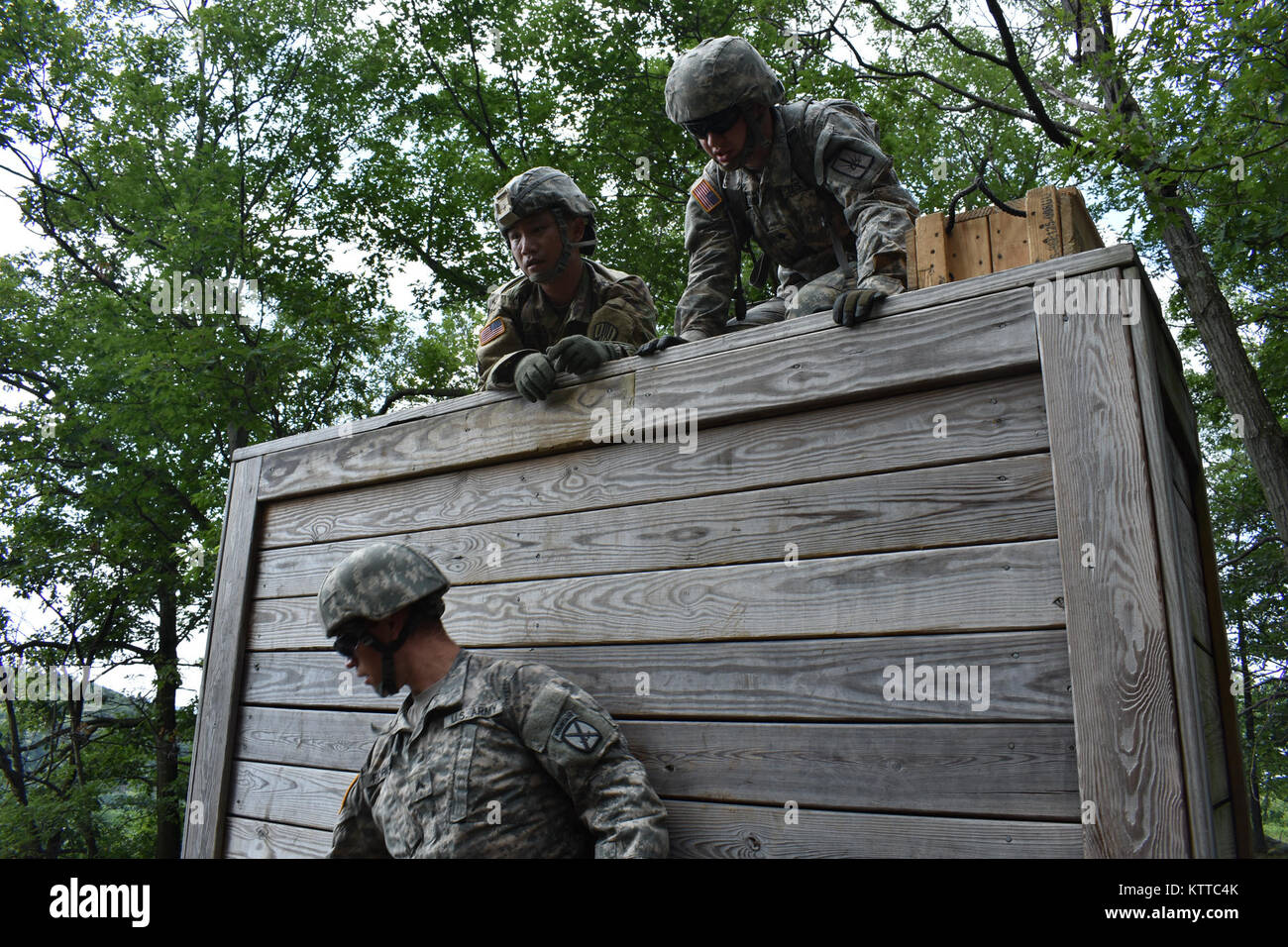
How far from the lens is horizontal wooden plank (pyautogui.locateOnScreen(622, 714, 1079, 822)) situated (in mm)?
2279

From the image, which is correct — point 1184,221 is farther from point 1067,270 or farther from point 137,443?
point 137,443

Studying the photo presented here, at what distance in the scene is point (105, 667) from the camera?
1437cm

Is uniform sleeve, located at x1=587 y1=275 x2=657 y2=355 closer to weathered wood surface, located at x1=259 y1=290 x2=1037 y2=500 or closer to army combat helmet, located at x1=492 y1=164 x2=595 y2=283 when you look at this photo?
army combat helmet, located at x1=492 y1=164 x2=595 y2=283

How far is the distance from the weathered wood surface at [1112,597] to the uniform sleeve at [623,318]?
2045 millimetres

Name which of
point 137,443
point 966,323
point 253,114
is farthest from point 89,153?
point 966,323

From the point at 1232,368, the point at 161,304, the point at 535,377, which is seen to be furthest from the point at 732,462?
the point at 161,304

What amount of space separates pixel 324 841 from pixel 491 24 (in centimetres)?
1471

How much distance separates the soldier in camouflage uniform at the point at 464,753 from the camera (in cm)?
259

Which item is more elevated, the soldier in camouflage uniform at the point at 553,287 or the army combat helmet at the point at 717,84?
the army combat helmet at the point at 717,84

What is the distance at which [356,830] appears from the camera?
9.90 feet

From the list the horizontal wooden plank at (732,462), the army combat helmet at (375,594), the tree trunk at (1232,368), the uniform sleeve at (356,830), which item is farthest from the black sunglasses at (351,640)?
the tree trunk at (1232,368)

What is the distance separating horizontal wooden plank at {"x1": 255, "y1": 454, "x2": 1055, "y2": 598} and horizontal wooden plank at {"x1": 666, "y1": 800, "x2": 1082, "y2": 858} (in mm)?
763

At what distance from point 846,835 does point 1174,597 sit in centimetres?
109

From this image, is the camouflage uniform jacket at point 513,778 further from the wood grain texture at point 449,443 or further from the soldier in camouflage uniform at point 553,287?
the soldier in camouflage uniform at point 553,287
